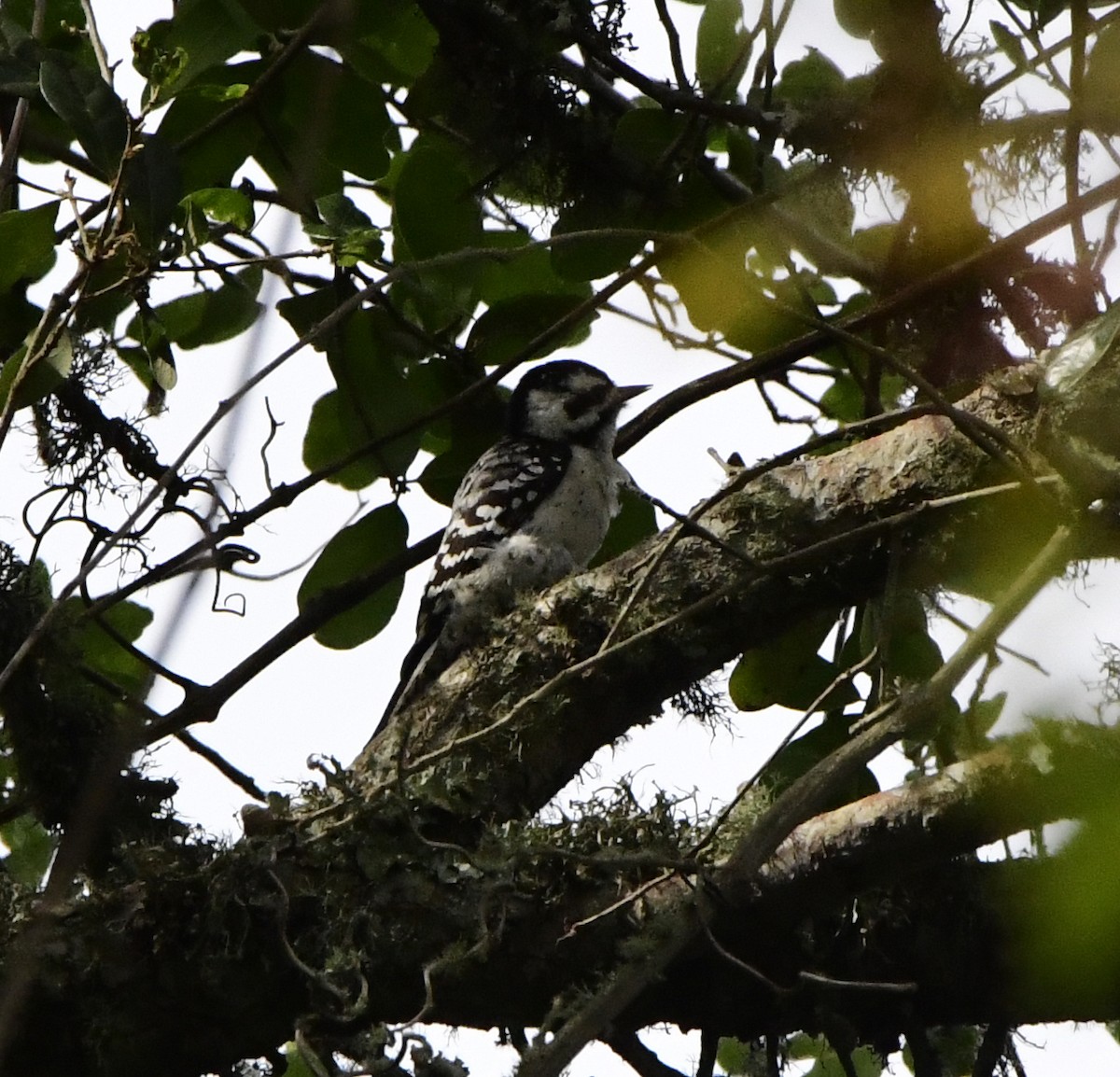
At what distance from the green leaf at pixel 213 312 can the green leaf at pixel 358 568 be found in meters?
0.52

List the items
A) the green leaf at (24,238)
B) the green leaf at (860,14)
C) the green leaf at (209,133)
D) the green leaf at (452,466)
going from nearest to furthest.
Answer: the green leaf at (24,238) → the green leaf at (209,133) → the green leaf at (860,14) → the green leaf at (452,466)

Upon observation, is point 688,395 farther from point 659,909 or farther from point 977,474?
point 659,909

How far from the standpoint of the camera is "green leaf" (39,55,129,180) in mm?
2400

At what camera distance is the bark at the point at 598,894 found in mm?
2311

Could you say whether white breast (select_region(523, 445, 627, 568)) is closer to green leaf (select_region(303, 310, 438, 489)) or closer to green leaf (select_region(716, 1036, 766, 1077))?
green leaf (select_region(303, 310, 438, 489))

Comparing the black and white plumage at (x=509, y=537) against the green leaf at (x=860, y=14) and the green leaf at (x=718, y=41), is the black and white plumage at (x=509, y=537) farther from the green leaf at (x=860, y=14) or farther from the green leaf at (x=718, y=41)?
the green leaf at (x=860, y=14)

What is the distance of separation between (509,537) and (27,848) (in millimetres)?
1623

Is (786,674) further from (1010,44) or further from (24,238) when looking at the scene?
(24,238)

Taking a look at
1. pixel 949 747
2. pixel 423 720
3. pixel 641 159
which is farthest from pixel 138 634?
pixel 949 747

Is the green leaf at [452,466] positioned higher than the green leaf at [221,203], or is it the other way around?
the green leaf at [221,203]

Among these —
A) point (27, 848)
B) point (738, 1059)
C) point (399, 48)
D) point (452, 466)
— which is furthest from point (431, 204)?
point (738, 1059)

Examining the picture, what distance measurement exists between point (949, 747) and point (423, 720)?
3.20 ft

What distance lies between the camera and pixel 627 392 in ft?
17.0

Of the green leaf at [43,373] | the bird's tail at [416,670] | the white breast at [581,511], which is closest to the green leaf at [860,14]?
the white breast at [581,511]
